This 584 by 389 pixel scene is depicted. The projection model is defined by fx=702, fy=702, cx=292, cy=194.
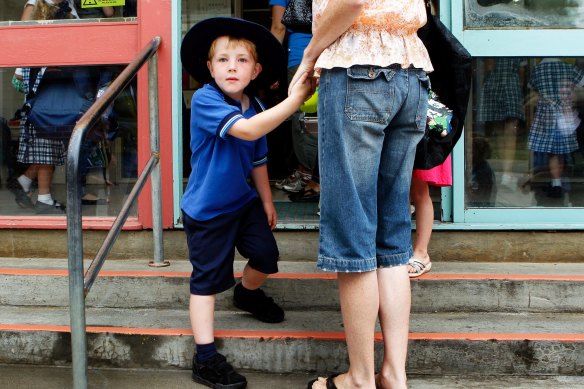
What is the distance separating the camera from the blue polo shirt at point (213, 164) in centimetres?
271

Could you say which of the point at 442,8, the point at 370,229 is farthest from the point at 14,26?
the point at 370,229

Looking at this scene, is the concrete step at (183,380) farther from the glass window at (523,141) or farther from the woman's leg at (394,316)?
the glass window at (523,141)

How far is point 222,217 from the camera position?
2.82m

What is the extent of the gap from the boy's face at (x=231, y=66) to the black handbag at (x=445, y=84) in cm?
71

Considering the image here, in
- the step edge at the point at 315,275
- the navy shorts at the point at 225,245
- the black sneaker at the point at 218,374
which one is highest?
the navy shorts at the point at 225,245

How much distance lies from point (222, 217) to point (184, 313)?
0.70 metres

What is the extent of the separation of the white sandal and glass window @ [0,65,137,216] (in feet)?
5.18

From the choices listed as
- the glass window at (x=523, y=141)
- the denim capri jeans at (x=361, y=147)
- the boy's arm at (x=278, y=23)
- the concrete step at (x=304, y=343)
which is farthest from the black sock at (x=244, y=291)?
the boy's arm at (x=278, y=23)

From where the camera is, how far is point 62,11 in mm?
3877

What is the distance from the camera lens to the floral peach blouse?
2232mm

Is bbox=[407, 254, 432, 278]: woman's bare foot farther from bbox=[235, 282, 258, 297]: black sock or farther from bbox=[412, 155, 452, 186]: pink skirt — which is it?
bbox=[235, 282, 258, 297]: black sock

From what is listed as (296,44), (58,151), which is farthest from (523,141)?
(58,151)

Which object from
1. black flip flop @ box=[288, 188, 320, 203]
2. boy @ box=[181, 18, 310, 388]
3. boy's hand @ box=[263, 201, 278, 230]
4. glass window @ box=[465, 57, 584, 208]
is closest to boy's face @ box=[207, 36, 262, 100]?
boy @ box=[181, 18, 310, 388]

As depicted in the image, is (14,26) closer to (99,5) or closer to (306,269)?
(99,5)
